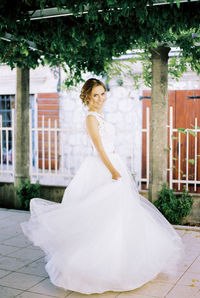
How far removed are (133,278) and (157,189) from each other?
121 inches

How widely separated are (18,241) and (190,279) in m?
2.55

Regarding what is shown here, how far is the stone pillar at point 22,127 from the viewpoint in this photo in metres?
7.52

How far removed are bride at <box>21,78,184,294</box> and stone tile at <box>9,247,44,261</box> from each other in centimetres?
84

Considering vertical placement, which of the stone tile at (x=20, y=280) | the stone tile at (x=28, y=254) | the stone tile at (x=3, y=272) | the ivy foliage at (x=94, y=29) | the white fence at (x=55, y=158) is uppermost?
the ivy foliage at (x=94, y=29)

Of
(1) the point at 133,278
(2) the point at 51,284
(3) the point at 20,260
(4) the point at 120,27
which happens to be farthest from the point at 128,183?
(4) the point at 120,27

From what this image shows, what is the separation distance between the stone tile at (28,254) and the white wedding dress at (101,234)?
2.19ft

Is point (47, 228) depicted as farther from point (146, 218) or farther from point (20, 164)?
point (20, 164)

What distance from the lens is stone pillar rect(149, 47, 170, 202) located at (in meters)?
6.54

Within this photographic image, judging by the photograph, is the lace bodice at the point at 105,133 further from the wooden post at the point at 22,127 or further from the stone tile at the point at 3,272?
the wooden post at the point at 22,127

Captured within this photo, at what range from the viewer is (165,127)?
6570 millimetres

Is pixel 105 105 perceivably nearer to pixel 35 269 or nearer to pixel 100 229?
pixel 35 269

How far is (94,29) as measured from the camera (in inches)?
213

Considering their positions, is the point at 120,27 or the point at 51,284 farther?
the point at 120,27

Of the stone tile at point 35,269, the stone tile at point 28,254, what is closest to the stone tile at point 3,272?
the stone tile at point 35,269
